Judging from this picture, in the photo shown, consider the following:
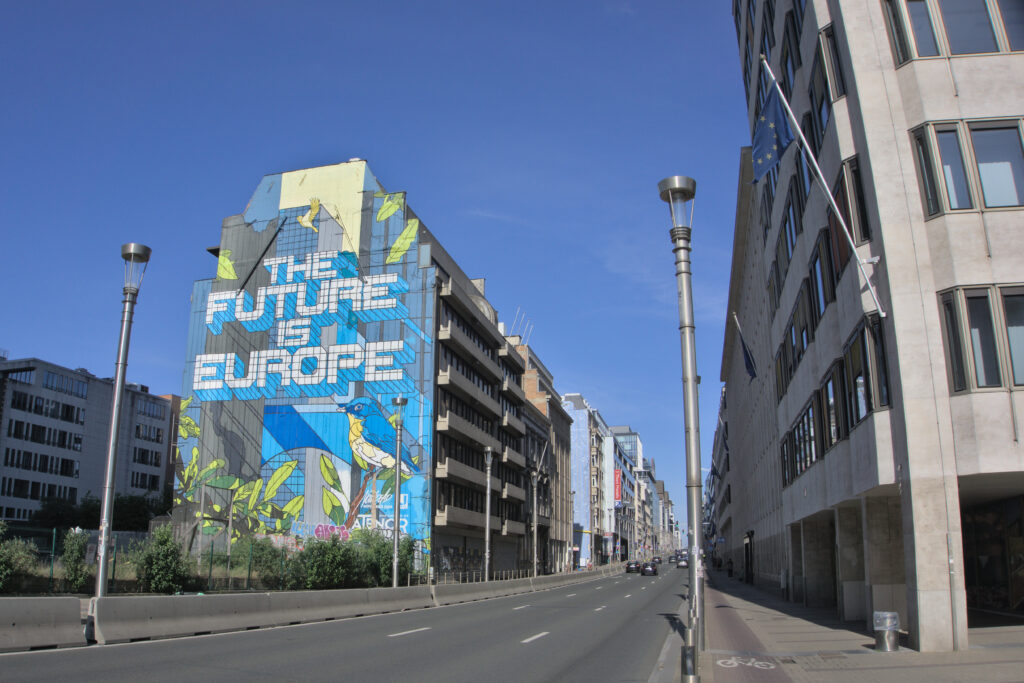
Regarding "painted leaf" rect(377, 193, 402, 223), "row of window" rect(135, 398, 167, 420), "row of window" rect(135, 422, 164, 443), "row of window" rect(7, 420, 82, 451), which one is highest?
"painted leaf" rect(377, 193, 402, 223)

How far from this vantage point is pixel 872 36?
1753cm

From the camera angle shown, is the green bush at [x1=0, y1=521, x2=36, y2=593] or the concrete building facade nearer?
the green bush at [x1=0, y1=521, x2=36, y2=593]

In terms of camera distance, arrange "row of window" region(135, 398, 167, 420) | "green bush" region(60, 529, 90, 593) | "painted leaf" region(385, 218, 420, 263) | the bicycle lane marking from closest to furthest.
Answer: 1. the bicycle lane marking
2. "green bush" region(60, 529, 90, 593)
3. "painted leaf" region(385, 218, 420, 263)
4. "row of window" region(135, 398, 167, 420)

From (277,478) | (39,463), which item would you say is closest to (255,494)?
(277,478)

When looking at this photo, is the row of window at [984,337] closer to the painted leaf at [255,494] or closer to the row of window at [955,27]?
the row of window at [955,27]

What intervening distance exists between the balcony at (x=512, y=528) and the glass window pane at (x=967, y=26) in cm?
5620

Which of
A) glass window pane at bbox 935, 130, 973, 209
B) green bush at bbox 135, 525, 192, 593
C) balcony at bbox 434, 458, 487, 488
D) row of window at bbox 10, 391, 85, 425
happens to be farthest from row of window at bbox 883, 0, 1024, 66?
row of window at bbox 10, 391, 85, 425

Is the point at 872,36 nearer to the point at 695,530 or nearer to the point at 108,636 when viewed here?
the point at 695,530

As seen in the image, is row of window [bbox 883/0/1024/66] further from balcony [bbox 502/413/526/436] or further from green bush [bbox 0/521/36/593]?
balcony [bbox 502/413/526/436]

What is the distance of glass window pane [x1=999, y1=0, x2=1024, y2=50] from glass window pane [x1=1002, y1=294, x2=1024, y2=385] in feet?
18.7

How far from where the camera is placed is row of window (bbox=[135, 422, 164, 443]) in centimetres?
9862

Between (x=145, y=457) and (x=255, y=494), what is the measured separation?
5379 cm

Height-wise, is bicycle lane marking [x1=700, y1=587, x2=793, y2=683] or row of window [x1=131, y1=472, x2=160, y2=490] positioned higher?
row of window [x1=131, y1=472, x2=160, y2=490]

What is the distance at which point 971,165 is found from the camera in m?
15.9
